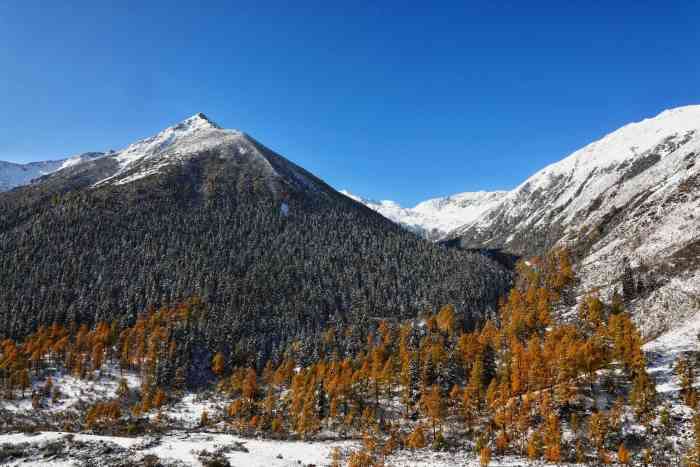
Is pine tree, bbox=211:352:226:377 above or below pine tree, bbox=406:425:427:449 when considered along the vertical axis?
above

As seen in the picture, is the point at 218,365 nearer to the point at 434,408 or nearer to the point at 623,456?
the point at 434,408

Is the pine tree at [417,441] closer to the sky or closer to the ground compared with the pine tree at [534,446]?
closer to the ground

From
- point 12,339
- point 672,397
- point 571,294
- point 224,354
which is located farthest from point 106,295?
point 571,294

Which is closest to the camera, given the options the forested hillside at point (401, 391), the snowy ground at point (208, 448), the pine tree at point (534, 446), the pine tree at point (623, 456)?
the pine tree at point (623, 456)

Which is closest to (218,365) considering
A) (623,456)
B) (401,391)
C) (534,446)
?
(401,391)

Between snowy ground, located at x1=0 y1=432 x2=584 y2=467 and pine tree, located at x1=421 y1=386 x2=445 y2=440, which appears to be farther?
pine tree, located at x1=421 y1=386 x2=445 y2=440

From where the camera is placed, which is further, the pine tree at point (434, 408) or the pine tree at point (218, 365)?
the pine tree at point (218, 365)

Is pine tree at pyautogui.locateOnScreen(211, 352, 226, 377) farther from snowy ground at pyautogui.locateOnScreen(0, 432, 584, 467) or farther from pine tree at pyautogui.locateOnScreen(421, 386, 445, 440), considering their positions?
pine tree at pyautogui.locateOnScreen(421, 386, 445, 440)

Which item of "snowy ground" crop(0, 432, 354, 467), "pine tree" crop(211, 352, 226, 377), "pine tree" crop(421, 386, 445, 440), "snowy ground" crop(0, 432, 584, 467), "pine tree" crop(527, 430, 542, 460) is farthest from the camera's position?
"pine tree" crop(211, 352, 226, 377)

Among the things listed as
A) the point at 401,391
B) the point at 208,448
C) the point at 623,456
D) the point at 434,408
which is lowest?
the point at 401,391

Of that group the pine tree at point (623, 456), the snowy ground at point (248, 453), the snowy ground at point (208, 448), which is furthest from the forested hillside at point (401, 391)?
the snowy ground at point (208, 448)

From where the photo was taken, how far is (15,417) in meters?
90.6

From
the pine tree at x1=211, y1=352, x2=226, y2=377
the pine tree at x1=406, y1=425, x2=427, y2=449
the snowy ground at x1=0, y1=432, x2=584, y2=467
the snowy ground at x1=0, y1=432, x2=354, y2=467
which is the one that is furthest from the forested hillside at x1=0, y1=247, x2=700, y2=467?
the snowy ground at x1=0, y1=432, x2=354, y2=467

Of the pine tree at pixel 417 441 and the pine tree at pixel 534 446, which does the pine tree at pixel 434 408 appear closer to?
the pine tree at pixel 417 441
